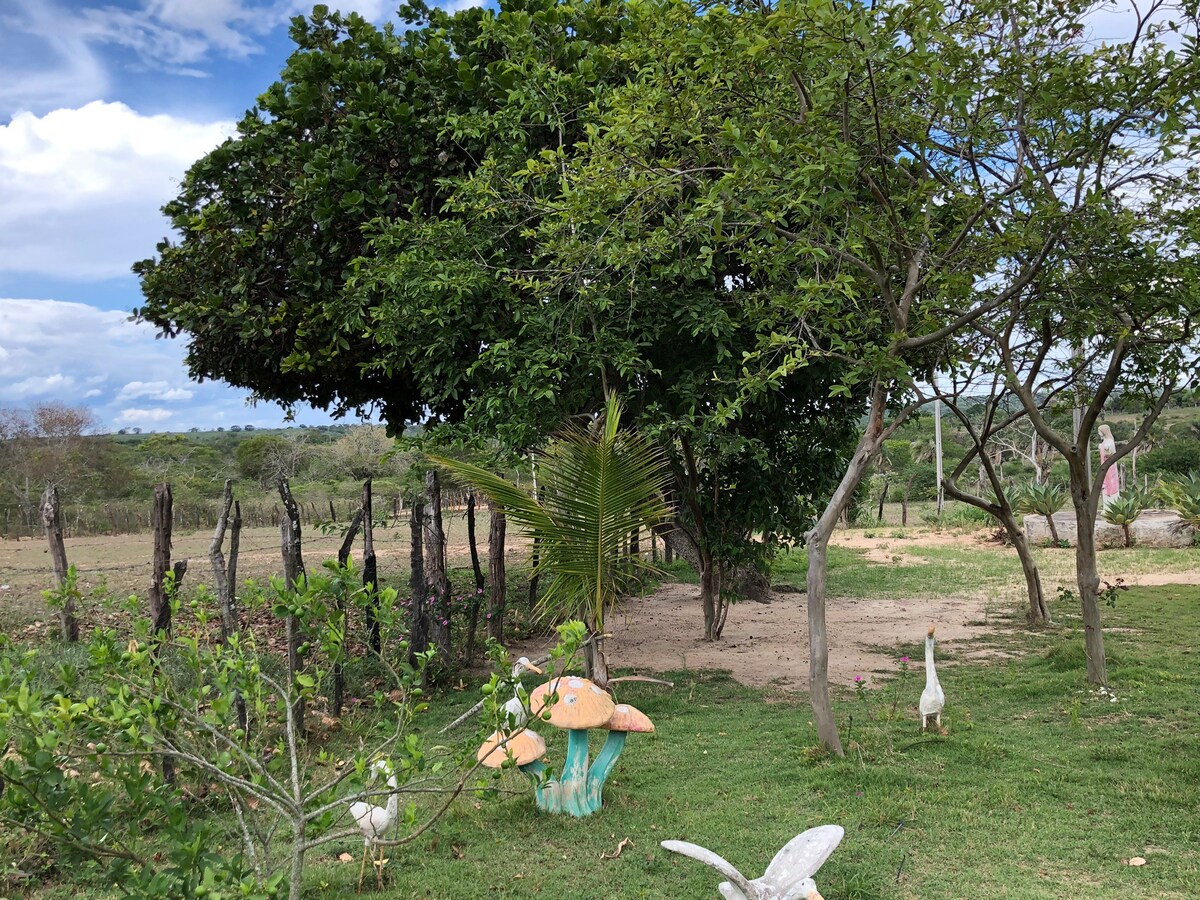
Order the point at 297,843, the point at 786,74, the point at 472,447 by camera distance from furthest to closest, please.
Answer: the point at 472,447, the point at 786,74, the point at 297,843

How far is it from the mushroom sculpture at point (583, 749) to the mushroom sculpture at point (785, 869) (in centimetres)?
142

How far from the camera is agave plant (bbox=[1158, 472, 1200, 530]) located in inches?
707

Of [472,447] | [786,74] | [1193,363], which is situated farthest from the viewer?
[472,447]

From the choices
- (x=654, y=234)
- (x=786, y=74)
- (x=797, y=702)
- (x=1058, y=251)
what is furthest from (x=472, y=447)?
(x=1058, y=251)

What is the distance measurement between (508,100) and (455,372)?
266 centimetres

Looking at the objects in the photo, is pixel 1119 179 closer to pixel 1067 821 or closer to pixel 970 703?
pixel 970 703

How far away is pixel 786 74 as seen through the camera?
217 inches

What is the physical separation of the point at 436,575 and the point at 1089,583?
5.61 m

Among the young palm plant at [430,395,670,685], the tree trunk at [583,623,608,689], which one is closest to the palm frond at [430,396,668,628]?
the young palm plant at [430,395,670,685]

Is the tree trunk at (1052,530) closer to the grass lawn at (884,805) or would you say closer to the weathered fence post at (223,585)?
the grass lawn at (884,805)

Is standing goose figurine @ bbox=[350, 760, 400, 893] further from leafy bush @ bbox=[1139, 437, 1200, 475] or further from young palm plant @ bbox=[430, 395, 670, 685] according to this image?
leafy bush @ bbox=[1139, 437, 1200, 475]

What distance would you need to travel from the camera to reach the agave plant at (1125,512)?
60.3 ft

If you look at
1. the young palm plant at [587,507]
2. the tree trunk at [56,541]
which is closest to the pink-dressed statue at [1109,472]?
the young palm plant at [587,507]

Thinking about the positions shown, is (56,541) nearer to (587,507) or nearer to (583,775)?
(587,507)
